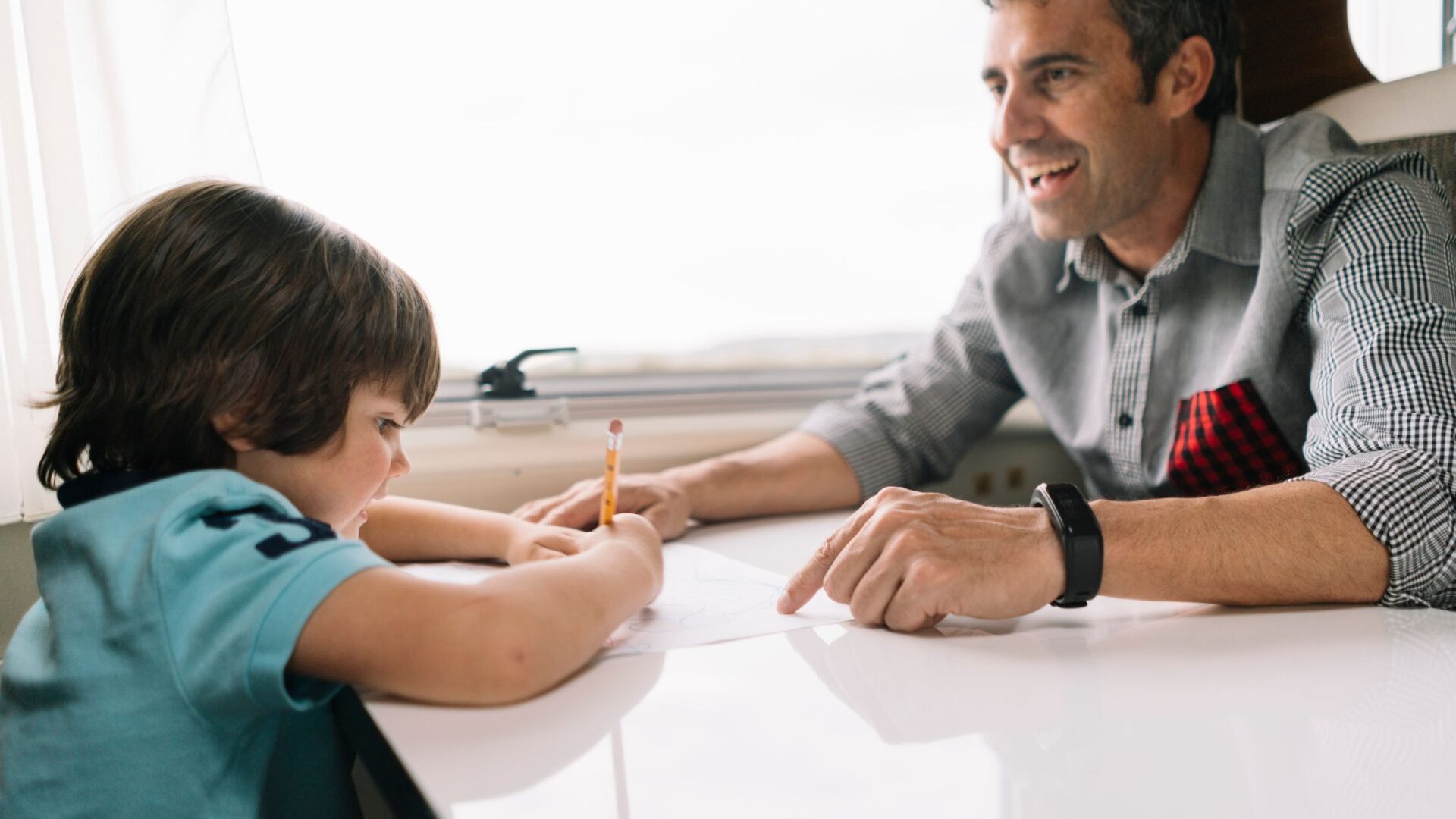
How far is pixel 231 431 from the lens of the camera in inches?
27.0

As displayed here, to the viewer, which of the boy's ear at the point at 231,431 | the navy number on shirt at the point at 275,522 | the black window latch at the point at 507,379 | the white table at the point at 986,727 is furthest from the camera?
the black window latch at the point at 507,379

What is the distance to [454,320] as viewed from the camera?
144 cm

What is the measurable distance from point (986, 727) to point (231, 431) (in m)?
0.54

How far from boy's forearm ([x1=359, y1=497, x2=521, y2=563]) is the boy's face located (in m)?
0.24

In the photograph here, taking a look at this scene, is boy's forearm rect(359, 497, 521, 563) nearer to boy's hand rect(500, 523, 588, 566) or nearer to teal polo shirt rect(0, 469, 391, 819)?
boy's hand rect(500, 523, 588, 566)

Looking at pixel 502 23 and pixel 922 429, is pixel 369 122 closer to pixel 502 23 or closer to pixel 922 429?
pixel 502 23

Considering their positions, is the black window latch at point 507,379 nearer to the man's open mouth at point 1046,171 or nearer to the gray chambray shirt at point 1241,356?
the gray chambray shirt at point 1241,356

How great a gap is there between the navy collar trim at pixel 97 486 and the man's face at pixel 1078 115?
3.66 ft

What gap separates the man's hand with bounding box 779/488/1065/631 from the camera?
0.74 m

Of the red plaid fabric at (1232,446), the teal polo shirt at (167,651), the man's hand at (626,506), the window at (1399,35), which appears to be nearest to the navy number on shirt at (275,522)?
the teal polo shirt at (167,651)

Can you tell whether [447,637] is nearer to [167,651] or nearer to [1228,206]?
[167,651]

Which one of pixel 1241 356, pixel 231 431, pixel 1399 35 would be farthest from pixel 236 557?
pixel 1399 35

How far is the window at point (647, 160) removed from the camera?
1353 mm

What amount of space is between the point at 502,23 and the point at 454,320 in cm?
45
